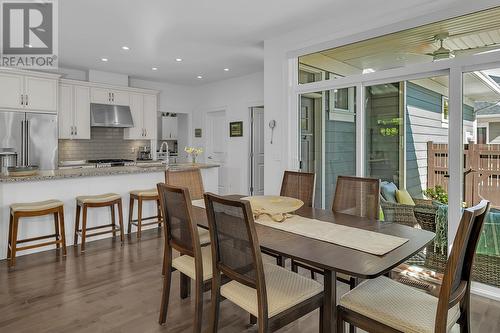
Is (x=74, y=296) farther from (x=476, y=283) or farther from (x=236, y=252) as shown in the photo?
(x=476, y=283)

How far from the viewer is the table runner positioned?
5.83 ft

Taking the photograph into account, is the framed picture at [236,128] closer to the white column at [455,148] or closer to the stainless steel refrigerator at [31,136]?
the stainless steel refrigerator at [31,136]

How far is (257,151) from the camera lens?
680cm

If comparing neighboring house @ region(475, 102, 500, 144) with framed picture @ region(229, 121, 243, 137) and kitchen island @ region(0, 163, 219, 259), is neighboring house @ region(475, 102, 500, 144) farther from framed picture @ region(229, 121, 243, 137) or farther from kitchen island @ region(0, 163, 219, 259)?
framed picture @ region(229, 121, 243, 137)

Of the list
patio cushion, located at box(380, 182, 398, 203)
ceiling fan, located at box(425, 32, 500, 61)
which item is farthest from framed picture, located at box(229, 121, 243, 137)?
ceiling fan, located at box(425, 32, 500, 61)

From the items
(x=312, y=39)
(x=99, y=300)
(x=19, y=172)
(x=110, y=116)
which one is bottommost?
(x=99, y=300)

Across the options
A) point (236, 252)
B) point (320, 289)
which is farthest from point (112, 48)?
point (320, 289)

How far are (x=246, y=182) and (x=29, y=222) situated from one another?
12.9 feet

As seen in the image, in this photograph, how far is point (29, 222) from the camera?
3729 mm

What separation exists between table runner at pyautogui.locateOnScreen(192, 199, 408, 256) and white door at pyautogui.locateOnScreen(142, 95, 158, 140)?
502 centimetres

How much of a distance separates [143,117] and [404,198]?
5.29m

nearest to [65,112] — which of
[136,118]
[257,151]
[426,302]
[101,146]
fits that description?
[101,146]

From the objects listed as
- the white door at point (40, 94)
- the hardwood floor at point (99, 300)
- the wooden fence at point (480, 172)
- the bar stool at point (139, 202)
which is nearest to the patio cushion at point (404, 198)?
the wooden fence at point (480, 172)

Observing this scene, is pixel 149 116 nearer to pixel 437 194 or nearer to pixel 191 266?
pixel 191 266
